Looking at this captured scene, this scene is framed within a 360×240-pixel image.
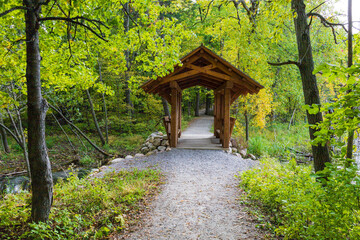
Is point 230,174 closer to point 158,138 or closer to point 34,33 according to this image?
point 158,138

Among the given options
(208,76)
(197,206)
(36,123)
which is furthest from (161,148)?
(36,123)

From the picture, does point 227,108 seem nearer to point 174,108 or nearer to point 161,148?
point 174,108

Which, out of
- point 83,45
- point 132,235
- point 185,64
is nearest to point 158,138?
point 185,64

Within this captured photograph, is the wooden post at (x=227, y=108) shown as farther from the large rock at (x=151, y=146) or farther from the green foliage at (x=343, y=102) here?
the green foliage at (x=343, y=102)

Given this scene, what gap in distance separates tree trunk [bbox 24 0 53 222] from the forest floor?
127 cm

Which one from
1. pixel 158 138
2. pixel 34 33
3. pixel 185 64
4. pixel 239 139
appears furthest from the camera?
pixel 239 139

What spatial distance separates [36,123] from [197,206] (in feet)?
10.4

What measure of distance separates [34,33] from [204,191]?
444 centimetres

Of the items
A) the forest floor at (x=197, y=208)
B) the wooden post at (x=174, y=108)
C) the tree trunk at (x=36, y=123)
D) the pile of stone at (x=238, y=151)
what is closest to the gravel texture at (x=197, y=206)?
the forest floor at (x=197, y=208)

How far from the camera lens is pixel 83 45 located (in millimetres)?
4746

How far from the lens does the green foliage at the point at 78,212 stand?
3152 mm

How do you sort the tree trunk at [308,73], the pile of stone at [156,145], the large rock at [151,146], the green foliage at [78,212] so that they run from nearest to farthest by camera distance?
the green foliage at [78,212], the tree trunk at [308,73], the pile of stone at [156,145], the large rock at [151,146]

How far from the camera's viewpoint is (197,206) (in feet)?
14.4

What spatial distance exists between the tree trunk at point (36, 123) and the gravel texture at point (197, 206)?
1255mm
